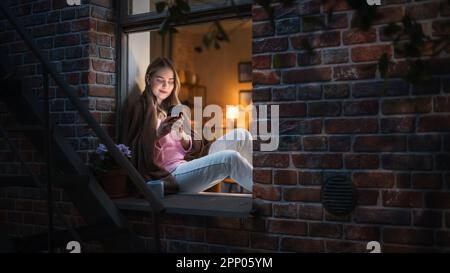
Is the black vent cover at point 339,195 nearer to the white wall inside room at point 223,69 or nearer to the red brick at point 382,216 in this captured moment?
the red brick at point 382,216

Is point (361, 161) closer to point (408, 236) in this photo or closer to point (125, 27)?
point (408, 236)

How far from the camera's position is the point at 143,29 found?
323 cm

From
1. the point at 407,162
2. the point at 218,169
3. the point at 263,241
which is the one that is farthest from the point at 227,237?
the point at 407,162

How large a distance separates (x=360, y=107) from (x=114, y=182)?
157 centimetres

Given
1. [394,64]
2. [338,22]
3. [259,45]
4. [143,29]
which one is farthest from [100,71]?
[394,64]

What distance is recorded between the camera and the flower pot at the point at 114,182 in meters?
3.06

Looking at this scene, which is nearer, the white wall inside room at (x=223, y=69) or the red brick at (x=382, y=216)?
the red brick at (x=382, y=216)

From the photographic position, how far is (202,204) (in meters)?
2.86

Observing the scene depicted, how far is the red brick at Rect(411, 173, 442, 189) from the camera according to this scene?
7.11 ft

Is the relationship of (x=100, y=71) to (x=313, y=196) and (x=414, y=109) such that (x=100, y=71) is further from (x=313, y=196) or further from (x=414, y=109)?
(x=414, y=109)

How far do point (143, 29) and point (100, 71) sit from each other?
38 centimetres

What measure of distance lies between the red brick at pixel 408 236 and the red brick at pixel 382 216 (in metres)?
0.04

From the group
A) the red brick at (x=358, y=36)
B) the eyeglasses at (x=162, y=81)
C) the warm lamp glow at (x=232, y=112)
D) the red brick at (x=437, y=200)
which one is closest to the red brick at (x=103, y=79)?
the eyeglasses at (x=162, y=81)

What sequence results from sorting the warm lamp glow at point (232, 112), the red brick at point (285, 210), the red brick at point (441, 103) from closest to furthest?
the red brick at point (441, 103) → the red brick at point (285, 210) → the warm lamp glow at point (232, 112)
